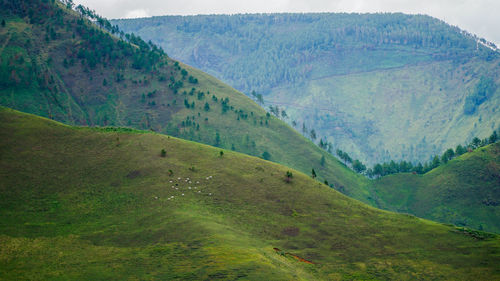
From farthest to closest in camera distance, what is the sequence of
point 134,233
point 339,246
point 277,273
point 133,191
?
1. point 133,191
2. point 339,246
3. point 134,233
4. point 277,273

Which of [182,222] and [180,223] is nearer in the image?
[180,223]

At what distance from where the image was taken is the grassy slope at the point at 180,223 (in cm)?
6862

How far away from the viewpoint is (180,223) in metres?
85.1

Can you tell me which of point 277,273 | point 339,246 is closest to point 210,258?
point 277,273

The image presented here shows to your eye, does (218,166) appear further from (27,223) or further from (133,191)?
(27,223)

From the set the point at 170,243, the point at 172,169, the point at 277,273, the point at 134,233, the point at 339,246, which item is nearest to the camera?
the point at 277,273

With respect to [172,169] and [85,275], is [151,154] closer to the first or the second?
[172,169]

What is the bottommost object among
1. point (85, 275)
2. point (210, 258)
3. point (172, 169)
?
point (85, 275)

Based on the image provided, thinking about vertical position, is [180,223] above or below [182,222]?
below

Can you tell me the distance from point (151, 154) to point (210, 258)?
5928 centimetres

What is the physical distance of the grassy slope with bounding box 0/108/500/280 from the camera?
68625 mm

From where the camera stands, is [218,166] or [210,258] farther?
[218,166]

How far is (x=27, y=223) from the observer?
270 ft

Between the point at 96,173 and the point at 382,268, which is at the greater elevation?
the point at 96,173
